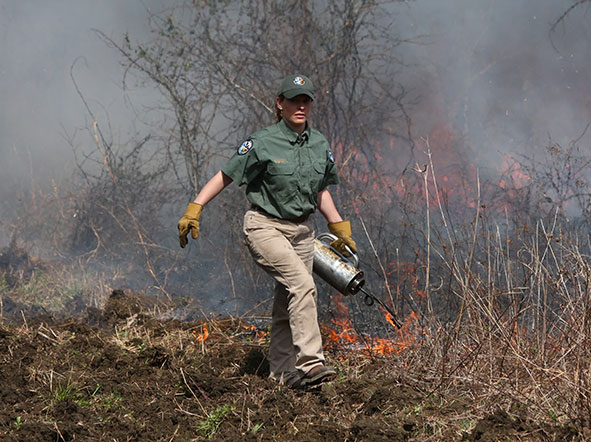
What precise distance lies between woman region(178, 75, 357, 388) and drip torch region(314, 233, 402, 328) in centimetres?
12

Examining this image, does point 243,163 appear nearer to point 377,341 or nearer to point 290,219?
point 290,219

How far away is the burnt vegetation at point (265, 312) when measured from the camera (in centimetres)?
385

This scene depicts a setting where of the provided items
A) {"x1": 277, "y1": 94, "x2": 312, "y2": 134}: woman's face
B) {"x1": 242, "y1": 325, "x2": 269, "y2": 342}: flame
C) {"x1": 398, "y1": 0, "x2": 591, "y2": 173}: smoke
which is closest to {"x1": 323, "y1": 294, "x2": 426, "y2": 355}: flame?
{"x1": 242, "y1": 325, "x2": 269, "y2": 342}: flame

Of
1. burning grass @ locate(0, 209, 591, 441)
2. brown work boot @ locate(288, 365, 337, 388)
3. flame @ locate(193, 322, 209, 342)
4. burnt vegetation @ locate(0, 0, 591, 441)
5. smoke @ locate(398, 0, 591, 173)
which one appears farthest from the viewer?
smoke @ locate(398, 0, 591, 173)

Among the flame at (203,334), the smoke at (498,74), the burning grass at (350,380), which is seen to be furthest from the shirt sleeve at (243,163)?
the smoke at (498,74)

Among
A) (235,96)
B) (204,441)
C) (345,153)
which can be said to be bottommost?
(204,441)

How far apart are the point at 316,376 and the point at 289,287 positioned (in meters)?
0.57

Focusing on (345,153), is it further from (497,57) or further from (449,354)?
(497,57)

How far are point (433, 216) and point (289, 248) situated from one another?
7.22 m

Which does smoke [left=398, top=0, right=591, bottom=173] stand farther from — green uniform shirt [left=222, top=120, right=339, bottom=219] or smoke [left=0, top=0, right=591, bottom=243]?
green uniform shirt [left=222, top=120, right=339, bottom=219]

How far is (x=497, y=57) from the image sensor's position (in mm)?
15398

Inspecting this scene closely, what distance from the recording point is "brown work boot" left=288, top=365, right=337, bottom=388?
175 inches

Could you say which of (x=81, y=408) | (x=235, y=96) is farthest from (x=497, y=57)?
(x=81, y=408)

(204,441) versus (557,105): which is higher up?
(557,105)
